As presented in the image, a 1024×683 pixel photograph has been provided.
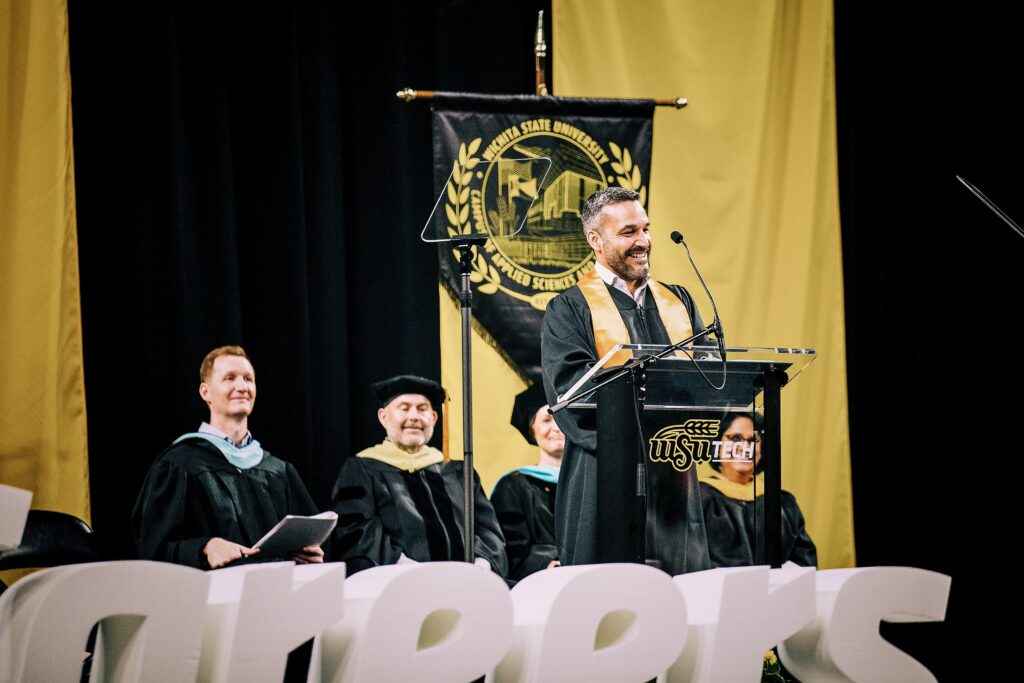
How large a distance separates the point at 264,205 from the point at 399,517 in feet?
4.93

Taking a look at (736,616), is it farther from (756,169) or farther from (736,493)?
(756,169)

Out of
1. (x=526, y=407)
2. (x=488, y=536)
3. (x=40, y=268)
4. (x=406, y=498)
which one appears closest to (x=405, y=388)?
(x=406, y=498)

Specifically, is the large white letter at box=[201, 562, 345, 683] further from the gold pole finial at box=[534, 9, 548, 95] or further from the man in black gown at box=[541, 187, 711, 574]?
the gold pole finial at box=[534, 9, 548, 95]

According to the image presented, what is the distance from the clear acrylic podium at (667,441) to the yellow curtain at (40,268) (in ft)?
7.46

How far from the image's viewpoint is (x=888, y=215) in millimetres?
6289

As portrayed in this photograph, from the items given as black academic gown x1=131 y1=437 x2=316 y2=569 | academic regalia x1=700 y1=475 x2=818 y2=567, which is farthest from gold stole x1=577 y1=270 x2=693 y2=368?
black academic gown x1=131 y1=437 x2=316 y2=569

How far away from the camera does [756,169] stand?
596cm

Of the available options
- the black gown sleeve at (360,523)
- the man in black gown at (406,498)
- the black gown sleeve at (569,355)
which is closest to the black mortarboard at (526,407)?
the man in black gown at (406,498)

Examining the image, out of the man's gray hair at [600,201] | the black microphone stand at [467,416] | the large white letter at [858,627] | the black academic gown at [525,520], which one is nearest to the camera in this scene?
the large white letter at [858,627]

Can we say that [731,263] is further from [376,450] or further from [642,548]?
[642,548]

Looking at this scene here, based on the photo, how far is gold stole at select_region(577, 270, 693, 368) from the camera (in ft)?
14.6

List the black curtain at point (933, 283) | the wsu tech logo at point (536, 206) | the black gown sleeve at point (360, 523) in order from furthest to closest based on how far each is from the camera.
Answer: the black curtain at point (933, 283), the wsu tech logo at point (536, 206), the black gown sleeve at point (360, 523)

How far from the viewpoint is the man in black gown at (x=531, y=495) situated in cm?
532

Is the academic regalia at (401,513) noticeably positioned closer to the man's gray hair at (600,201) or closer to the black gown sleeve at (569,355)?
the black gown sleeve at (569,355)
